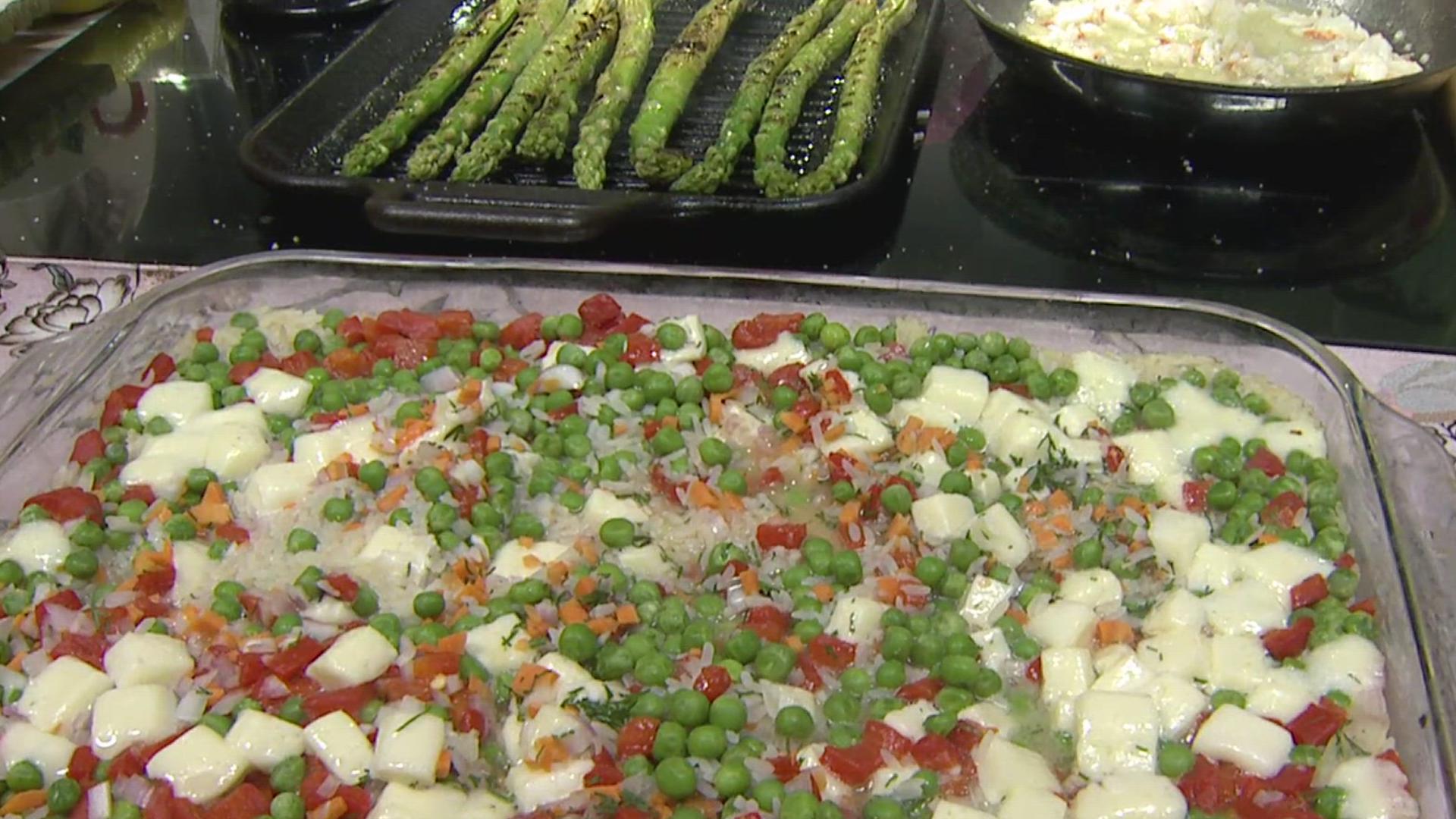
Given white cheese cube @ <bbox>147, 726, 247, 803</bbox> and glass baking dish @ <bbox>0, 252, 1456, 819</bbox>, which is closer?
white cheese cube @ <bbox>147, 726, 247, 803</bbox>

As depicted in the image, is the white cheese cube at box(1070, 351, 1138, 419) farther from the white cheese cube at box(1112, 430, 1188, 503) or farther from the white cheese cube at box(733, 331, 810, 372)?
the white cheese cube at box(733, 331, 810, 372)

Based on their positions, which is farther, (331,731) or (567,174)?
(567,174)

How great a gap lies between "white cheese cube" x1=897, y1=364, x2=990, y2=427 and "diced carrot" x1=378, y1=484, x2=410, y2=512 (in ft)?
3.36

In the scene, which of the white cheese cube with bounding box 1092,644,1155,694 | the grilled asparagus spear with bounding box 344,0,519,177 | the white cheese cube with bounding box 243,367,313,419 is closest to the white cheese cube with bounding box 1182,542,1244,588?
the white cheese cube with bounding box 1092,644,1155,694

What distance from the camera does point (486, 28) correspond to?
443cm

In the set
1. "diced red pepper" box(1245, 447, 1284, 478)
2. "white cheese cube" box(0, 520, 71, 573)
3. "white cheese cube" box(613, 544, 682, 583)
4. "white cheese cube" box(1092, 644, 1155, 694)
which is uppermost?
"white cheese cube" box(0, 520, 71, 573)

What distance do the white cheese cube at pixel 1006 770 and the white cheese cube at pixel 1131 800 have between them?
58mm

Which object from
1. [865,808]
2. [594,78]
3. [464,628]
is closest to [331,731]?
[464,628]

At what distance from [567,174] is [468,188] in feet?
1.65

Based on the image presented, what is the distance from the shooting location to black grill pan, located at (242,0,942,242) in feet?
10.9

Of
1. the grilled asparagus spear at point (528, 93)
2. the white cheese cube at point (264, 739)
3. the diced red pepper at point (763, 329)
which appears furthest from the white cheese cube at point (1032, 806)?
the grilled asparagus spear at point (528, 93)

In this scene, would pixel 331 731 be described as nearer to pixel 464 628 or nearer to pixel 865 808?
pixel 464 628

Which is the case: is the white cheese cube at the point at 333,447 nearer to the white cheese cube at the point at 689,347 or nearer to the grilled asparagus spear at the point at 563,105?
the white cheese cube at the point at 689,347

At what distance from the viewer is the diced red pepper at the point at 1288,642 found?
7.11 ft
